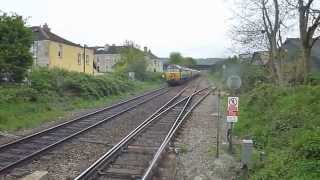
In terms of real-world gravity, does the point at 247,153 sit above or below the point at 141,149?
above

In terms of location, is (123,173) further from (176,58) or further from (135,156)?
(176,58)

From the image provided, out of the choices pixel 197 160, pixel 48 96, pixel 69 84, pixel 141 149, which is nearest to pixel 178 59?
pixel 69 84

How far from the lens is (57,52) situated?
157 feet

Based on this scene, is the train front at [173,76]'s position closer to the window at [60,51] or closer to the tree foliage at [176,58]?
the window at [60,51]

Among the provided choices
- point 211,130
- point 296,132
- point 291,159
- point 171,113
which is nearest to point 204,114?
point 171,113

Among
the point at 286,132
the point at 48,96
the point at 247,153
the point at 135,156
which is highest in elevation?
the point at 48,96

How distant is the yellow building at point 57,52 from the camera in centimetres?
4600

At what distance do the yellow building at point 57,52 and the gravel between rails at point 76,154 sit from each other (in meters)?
26.7

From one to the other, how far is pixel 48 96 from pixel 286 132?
15.5 m

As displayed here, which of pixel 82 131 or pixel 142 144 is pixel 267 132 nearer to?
pixel 142 144

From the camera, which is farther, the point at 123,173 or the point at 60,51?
the point at 60,51

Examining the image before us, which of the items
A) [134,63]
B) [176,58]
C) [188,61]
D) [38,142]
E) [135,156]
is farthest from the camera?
[188,61]

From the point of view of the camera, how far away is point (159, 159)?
1160 centimetres

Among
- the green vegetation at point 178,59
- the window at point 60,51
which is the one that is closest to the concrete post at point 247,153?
the window at point 60,51
